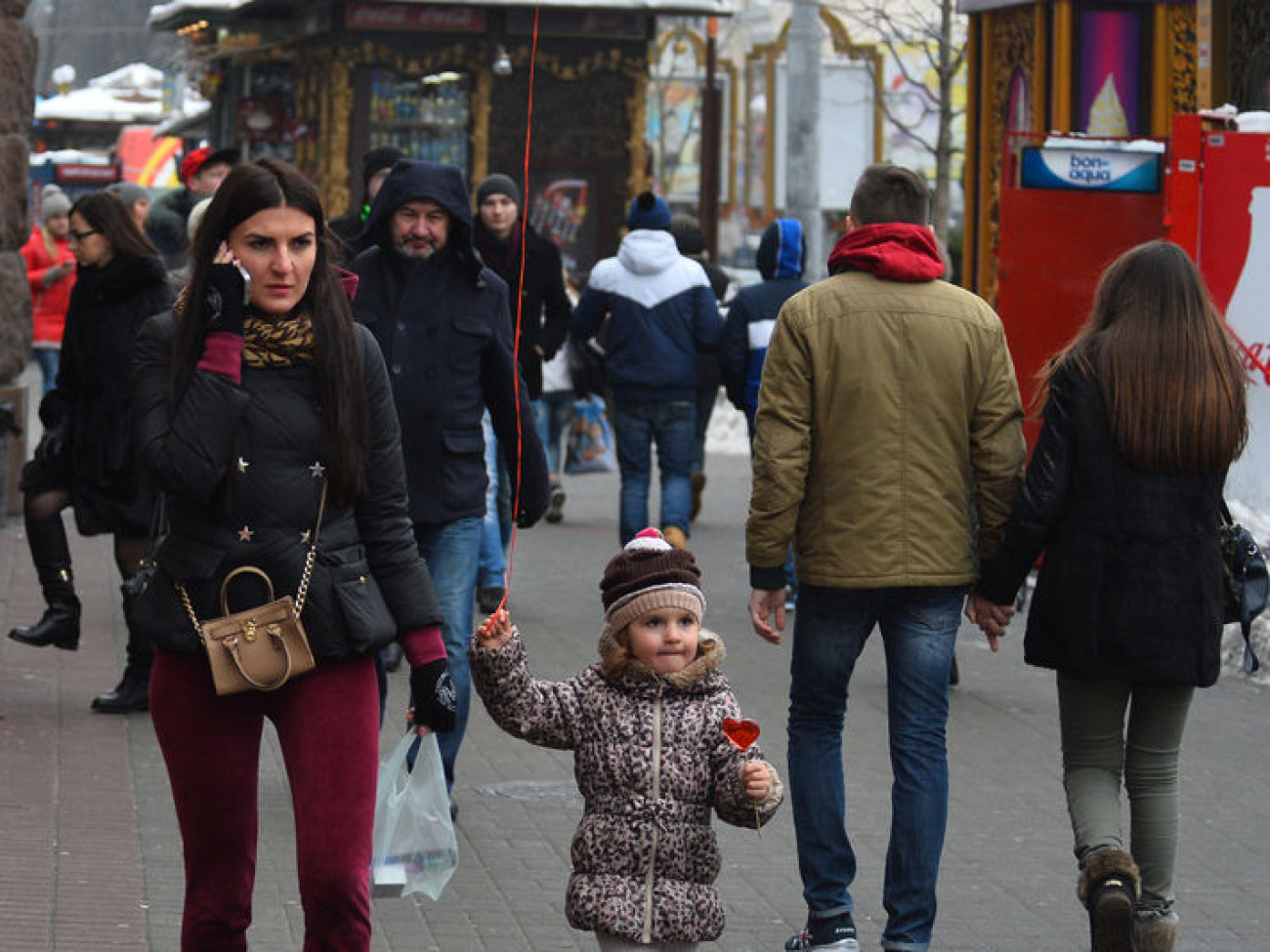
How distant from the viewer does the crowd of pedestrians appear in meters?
4.20

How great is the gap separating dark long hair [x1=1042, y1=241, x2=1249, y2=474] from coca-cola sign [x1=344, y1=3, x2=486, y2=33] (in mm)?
18264

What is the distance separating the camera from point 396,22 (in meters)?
23.2

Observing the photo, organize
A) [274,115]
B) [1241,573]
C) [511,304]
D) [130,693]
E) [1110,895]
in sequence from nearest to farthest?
[1110,895]
[1241,573]
[130,693]
[511,304]
[274,115]

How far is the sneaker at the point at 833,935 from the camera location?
217 inches

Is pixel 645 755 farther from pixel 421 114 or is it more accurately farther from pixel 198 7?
pixel 198 7

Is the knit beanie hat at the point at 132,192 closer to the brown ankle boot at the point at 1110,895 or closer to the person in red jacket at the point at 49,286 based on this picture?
the person in red jacket at the point at 49,286

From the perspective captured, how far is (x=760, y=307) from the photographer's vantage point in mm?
10805

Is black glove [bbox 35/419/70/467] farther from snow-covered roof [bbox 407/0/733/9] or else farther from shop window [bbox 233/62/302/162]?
shop window [bbox 233/62/302/162]

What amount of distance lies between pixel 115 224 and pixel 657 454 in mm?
3871

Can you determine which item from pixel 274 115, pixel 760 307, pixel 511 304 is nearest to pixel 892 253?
pixel 760 307

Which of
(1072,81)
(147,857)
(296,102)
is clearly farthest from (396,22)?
(147,857)

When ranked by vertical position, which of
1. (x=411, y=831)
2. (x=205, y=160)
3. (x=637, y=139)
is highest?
(x=637, y=139)

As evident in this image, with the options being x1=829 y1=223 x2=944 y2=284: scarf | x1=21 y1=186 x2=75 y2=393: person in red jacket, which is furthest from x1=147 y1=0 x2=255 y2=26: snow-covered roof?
x1=829 y1=223 x2=944 y2=284: scarf

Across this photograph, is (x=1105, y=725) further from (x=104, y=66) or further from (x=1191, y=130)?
(x=104, y=66)
